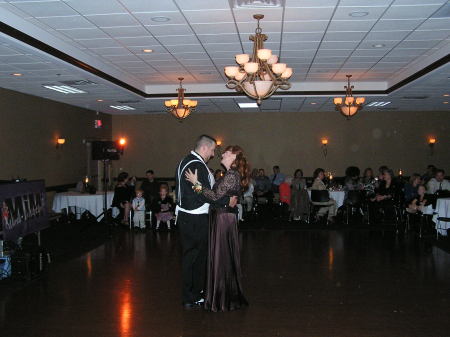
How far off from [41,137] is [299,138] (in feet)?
28.9

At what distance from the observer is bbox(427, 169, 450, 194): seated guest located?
1051cm

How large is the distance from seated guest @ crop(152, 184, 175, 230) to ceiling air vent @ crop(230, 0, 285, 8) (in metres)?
5.65

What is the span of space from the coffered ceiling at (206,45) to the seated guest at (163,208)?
2.56 meters

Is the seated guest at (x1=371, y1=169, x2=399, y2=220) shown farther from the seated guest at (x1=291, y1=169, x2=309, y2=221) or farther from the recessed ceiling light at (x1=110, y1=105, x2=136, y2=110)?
the recessed ceiling light at (x1=110, y1=105, x2=136, y2=110)

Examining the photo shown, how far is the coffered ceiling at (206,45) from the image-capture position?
607cm

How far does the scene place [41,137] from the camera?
12.2 metres

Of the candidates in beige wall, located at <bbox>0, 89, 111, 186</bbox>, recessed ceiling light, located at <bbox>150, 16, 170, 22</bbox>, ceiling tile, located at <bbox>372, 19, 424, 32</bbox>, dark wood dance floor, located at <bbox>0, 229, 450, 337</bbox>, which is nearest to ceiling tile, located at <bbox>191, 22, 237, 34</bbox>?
recessed ceiling light, located at <bbox>150, 16, 170, 22</bbox>

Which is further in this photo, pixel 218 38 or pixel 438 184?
pixel 438 184

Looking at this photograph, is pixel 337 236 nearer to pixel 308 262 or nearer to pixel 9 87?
pixel 308 262

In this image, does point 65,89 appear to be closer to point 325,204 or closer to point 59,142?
point 59,142

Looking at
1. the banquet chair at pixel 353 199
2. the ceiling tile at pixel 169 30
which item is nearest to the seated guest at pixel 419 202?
the banquet chair at pixel 353 199

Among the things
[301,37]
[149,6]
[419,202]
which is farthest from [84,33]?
[419,202]

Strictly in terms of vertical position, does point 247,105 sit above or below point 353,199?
above

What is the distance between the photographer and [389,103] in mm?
14383
